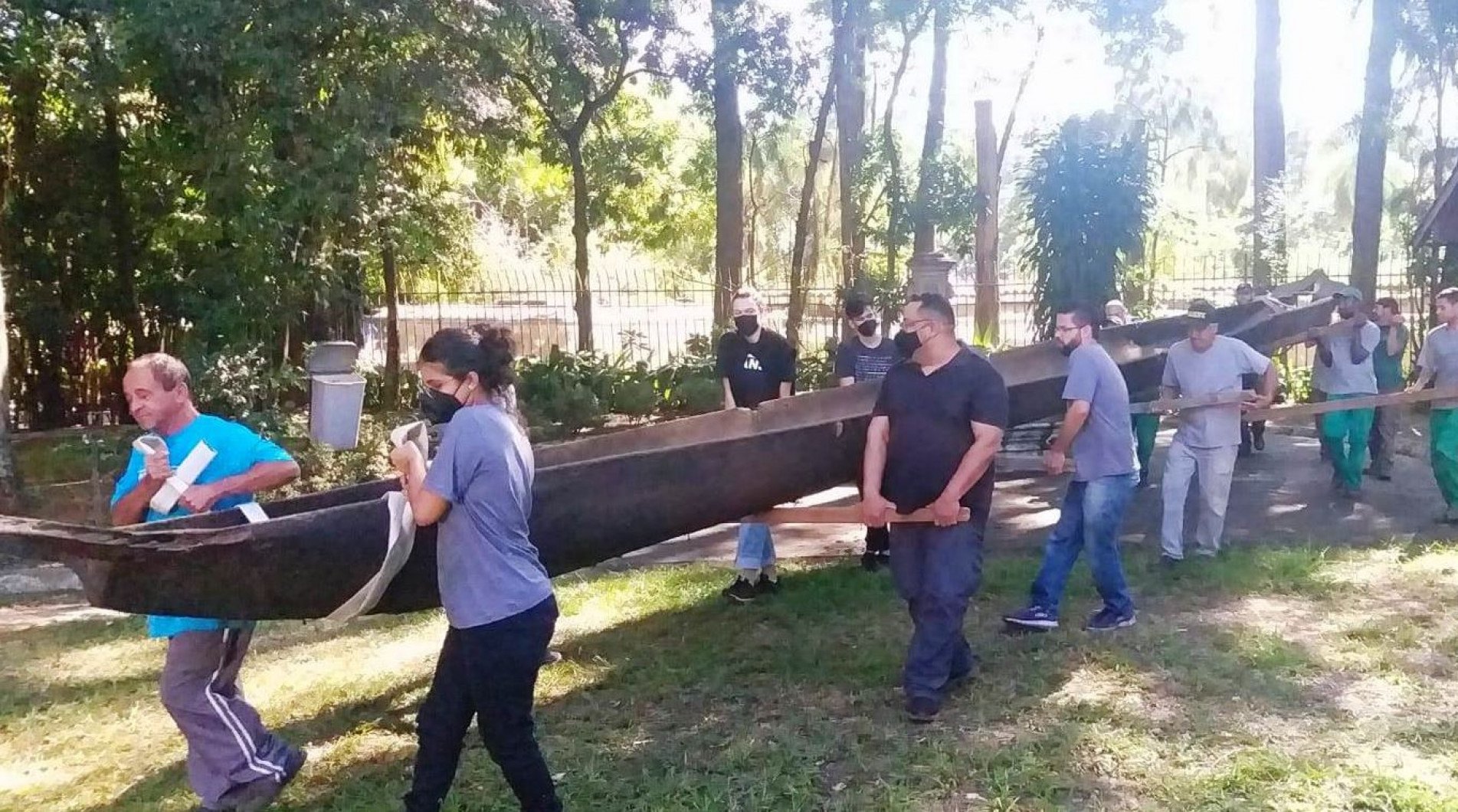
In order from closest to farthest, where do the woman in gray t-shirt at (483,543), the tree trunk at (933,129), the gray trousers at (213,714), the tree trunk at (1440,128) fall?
the woman in gray t-shirt at (483,543)
the gray trousers at (213,714)
the tree trunk at (933,129)
the tree trunk at (1440,128)

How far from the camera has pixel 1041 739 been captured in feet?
14.5

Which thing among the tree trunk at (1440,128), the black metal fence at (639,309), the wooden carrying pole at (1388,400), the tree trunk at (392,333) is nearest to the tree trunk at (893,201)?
the black metal fence at (639,309)

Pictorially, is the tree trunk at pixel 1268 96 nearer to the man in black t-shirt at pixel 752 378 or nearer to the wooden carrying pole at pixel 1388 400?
the wooden carrying pole at pixel 1388 400

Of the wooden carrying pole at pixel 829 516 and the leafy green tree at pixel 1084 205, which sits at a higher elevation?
the leafy green tree at pixel 1084 205

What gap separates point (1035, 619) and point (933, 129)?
1693cm

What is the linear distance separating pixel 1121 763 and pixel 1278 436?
9296mm

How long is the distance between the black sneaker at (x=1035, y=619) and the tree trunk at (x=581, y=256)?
29.7ft

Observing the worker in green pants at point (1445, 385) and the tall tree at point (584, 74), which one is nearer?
the worker in green pants at point (1445, 385)

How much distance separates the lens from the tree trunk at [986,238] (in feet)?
51.9

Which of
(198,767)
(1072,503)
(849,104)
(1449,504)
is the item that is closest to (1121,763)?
(1072,503)

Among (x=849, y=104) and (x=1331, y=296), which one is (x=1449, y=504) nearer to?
(x=1331, y=296)

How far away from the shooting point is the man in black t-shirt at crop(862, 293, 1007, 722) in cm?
453

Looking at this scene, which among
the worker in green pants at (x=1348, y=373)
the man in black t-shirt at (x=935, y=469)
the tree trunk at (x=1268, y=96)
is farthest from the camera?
the tree trunk at (x=1268, y=96)

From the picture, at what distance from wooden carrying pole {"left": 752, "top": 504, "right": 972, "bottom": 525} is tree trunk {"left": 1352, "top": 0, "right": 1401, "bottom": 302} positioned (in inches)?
451
